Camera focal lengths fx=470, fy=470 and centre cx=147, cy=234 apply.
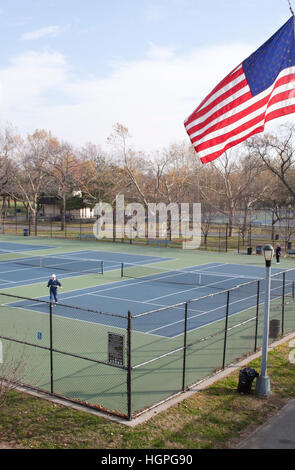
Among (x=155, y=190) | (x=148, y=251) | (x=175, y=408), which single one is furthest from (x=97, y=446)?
(x=155, y=190)

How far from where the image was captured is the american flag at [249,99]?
10.9 m

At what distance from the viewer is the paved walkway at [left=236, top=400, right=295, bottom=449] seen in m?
8.83

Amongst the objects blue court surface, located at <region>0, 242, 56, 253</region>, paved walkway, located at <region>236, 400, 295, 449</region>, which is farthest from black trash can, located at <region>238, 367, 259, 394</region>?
blue court surface, located at <region>0, 242, 56, 253</region>

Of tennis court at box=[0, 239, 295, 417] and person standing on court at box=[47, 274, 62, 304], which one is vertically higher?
person standing on court at box=[47, 274, 62, 304]

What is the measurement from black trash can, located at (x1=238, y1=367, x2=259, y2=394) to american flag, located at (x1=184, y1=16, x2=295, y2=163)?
5.41 metres

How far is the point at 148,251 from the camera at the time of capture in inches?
1795

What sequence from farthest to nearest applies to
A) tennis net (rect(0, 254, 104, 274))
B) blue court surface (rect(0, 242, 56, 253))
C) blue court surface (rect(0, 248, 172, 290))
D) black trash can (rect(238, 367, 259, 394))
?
1. blue court surface (rect(0, 242, 56, 253))
2. tennis net (rect(0, 254, 104, 274))
3. blue court surface (rect(0, 248, 172, 290))
4. black trash can (rect(238, 367, 259, 394))

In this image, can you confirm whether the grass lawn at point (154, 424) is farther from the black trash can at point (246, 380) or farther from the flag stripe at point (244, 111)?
the flag stripe at point (244, 111)

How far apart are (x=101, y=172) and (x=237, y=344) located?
5883cm

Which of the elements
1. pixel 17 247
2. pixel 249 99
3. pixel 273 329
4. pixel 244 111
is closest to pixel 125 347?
pixel 273 329

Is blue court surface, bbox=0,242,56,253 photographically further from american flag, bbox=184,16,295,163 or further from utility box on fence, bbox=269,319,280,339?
american flag, bbox=184,16,295,163

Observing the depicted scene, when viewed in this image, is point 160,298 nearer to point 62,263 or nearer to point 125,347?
point 125,347
